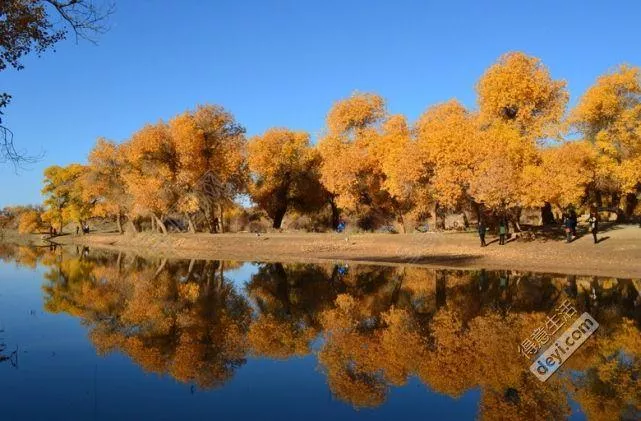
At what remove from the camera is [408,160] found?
38.8 meters

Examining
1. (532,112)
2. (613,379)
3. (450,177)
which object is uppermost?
(532,112)

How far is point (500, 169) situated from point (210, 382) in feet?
90.1

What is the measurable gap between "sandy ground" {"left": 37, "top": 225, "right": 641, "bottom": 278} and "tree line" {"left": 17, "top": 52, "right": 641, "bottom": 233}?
Answer: 9.77 ft

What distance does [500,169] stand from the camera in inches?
1339

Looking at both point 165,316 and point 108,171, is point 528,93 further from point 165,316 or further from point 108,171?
point 108,171

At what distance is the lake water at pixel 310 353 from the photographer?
9.44 m

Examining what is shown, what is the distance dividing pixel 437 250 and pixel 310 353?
86.0ft

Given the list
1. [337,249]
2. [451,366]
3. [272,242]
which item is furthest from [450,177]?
[451,366]

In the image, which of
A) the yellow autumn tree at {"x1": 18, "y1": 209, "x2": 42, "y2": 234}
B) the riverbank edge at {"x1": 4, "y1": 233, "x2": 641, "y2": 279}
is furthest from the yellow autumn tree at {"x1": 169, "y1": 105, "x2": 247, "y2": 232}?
the yellow autumn tree at {"x1": 18, "y1": 209, "x2": 42, "y2": 234}

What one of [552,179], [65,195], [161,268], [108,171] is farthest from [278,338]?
[65,195]

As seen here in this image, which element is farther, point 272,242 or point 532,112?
point 272,242

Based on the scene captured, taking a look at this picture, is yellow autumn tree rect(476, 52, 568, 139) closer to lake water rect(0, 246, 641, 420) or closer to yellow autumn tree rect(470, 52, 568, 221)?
yellow autumn tree rect(470, 52, 568, 221)

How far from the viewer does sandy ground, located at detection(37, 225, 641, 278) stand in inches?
1201

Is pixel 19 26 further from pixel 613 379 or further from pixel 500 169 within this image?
pixel 500 169
